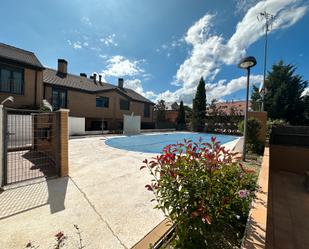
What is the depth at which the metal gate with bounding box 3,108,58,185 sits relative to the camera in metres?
4.03

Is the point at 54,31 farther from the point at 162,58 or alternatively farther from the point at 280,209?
the point at 280,209

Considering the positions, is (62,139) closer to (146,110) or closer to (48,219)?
(48,219)

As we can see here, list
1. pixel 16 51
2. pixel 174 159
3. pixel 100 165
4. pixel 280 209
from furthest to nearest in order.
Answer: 1. pixel 16 51
2. pixel 100 165
3. pixel 280 209
4. pixel 174 159

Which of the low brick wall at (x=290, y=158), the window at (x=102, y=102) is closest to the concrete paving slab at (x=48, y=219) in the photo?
the low brick wall at (x=290, y=158)

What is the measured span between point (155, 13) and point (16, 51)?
1293cm

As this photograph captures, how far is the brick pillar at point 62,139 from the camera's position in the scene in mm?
4168

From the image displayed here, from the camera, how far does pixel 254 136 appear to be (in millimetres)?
6328

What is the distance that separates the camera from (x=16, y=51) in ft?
44.1

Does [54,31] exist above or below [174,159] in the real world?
above

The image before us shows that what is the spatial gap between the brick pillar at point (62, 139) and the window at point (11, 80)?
11721 millimetres

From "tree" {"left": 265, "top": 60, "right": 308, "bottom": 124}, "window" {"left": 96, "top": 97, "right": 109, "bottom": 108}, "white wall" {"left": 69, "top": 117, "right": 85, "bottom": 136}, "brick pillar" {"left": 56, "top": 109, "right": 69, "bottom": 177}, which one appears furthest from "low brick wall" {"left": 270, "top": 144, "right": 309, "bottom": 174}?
"window" {"left": 96, "top": 97, "right": 109, "bottom": 108}

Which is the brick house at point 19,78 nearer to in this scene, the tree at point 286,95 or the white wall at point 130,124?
the white wall at point 130,124

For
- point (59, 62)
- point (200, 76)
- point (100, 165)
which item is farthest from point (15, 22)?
point (200, 76)

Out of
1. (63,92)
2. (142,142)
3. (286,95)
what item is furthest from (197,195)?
(286,95)
